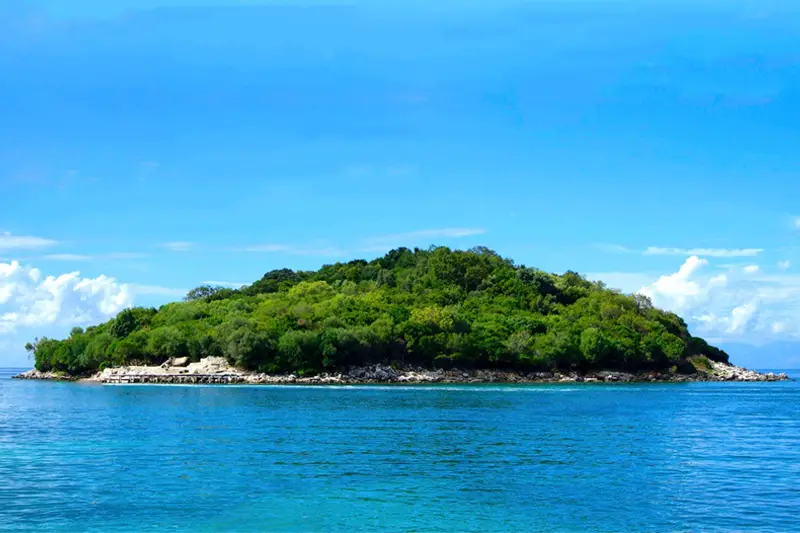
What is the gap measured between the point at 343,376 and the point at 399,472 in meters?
85.6

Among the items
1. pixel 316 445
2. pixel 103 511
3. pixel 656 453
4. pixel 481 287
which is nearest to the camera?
pixel 103 511

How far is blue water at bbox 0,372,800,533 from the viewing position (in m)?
22.3

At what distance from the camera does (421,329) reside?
400 ft

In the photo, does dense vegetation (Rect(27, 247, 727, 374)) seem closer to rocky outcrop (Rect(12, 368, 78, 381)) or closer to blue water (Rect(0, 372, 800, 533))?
rocky outcrop (Rect(12, 368, 78, 381))

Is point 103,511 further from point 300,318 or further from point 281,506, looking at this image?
point 300,318

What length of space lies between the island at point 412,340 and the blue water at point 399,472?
58.7m

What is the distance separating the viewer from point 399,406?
211 ft

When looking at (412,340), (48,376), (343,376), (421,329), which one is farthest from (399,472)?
(48,376)

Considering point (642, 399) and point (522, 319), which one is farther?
point (522, 319)

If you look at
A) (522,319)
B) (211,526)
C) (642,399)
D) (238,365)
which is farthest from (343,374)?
(211,526)

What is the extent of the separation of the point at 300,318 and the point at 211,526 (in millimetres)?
107177

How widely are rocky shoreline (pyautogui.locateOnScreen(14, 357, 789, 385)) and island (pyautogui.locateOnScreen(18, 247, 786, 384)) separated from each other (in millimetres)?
227

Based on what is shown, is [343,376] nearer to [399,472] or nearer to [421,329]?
[421,329]

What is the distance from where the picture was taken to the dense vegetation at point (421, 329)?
11681 cm
